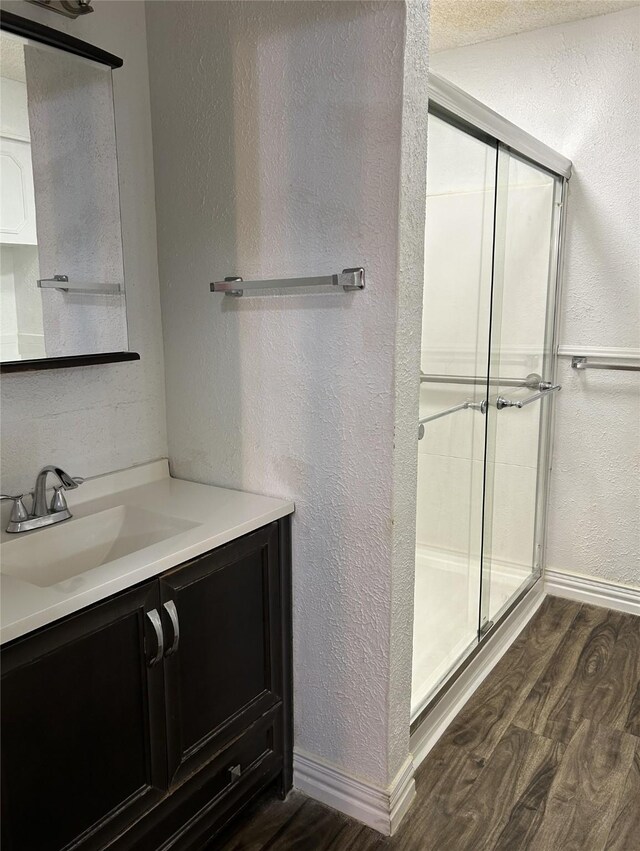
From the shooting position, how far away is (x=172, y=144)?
167cm

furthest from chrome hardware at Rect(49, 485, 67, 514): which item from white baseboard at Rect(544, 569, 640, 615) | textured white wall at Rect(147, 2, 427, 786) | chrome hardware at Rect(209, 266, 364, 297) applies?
white baseboard at Rect(544, 569, 640, 615)

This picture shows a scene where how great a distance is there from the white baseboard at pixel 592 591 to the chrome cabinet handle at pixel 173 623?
1941mm

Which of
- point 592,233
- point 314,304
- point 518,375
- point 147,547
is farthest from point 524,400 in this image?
point 147,547

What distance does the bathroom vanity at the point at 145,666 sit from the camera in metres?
1.08

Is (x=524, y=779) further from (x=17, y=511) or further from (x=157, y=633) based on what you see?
(x=17, y=511)

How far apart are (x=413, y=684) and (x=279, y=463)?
722 millimetres

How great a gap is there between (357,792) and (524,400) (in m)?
1.39

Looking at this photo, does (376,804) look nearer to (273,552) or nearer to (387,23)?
(273,552)

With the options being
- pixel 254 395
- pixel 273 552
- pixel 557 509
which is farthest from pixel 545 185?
pixel 273 552

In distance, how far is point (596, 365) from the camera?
2.55m

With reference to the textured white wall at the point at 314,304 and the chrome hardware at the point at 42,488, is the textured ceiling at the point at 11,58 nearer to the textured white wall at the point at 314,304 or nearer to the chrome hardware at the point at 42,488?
the textured white wall at the point at 314,304

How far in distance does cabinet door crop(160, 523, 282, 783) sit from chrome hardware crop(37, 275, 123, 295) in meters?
0.66

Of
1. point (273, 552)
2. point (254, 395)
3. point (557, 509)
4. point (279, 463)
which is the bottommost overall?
point (557, 509)

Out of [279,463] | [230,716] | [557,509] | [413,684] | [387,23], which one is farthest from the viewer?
[557,509]
